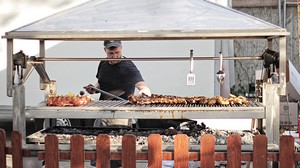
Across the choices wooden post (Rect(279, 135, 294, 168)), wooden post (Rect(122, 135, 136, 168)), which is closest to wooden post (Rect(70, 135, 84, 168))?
wooden post (Rect(122, 135, 136, 168))

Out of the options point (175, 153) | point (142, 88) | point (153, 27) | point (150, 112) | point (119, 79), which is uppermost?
point (153, 27)

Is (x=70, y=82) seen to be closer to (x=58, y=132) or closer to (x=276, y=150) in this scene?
(x=58, y=132)

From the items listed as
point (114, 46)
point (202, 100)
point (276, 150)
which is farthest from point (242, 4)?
point (276, 150)

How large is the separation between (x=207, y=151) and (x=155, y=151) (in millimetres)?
411

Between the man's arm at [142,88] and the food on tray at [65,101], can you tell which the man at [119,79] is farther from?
the food on tray at [65,101]

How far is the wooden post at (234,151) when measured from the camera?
4.61 metres

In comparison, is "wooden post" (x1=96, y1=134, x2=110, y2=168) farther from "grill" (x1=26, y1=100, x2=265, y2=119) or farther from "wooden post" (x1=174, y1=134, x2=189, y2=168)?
"wooden post" (x1=174, y1=134, x2=189, y2=168)

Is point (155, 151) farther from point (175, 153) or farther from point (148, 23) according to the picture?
point (148, 23)

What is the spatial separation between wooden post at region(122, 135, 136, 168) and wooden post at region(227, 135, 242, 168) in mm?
750

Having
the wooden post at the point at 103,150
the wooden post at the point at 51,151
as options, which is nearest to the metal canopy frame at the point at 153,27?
the wooden post at the point at 51,151

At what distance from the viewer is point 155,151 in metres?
4.63

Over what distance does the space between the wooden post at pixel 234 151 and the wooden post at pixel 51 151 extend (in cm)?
138

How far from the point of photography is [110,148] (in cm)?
474

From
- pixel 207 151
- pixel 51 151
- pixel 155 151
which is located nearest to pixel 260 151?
pixel 207 151
